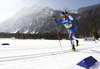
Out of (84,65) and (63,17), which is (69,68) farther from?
(63,17)

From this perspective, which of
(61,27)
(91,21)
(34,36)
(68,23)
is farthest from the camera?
(61,27)

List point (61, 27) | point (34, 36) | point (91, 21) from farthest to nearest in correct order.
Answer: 1. point (61, 27)
2. point (91, 21)
3. point (34, 36)

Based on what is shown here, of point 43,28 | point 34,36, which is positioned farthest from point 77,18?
point 34,36

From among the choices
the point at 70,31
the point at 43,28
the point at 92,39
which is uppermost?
the point at 43,28

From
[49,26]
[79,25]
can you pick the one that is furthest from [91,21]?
[49,26]

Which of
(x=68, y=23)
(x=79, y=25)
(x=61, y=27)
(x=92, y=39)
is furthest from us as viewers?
(x=61, y=27)

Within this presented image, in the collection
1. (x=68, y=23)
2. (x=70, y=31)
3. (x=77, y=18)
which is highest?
(x=77, y=18)

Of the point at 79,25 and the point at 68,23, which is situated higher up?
the point at 79,25

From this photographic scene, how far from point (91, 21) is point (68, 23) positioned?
554ft

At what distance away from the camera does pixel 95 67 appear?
357cm

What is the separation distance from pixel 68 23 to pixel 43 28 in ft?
573

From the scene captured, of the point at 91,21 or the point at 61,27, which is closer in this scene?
the point at 91,21

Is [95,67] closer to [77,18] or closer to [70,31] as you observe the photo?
[70,31]

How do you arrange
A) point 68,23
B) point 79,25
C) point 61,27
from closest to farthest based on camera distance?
1. point 68,23
2. point 79,25
3. point 61,27
